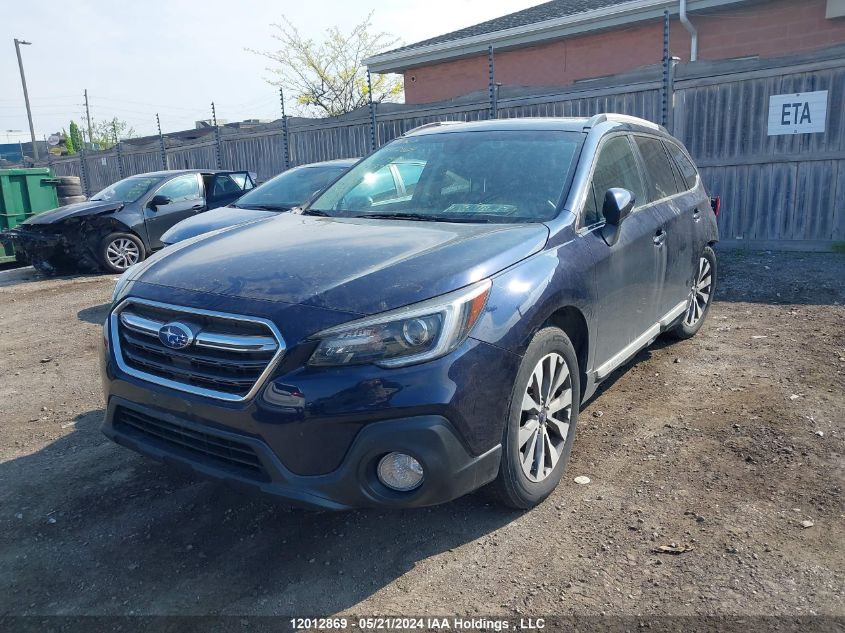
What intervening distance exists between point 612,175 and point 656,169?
0.92 m

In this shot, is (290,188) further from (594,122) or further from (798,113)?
(798,113)

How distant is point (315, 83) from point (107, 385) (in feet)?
97.6

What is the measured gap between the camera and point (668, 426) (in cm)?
407

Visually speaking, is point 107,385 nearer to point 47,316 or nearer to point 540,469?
point 540,469

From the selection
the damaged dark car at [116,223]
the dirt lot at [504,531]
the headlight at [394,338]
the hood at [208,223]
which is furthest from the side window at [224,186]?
the headlight at [394,338]

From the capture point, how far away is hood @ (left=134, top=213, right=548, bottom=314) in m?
2.69

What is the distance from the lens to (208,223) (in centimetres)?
729

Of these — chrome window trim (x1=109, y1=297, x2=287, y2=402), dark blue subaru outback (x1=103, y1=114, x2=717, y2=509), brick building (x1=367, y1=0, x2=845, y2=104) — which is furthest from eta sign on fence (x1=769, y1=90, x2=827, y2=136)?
chrome window trim (x1=109, y1=297, x2=287, y2=402)

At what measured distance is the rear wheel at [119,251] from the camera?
9875 millimetres

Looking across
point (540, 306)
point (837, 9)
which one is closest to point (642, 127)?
point (540, 306)

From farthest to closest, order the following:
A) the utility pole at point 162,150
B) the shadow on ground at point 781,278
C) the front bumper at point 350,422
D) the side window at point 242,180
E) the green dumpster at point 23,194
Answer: the utility pole at point 162,150 → the green dumpster at point 23,194 → the side window at point 242,180 → the shadow on ground at point 781,278 → the front bumper at point 350,422

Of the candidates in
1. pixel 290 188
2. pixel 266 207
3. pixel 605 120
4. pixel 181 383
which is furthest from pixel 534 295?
pixel 290 188

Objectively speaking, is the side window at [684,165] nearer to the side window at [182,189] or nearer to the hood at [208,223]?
the hood at [208,223]

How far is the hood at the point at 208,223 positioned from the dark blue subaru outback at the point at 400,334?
3406mm
